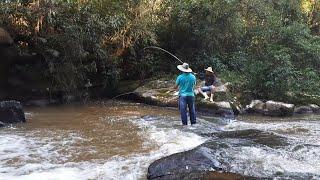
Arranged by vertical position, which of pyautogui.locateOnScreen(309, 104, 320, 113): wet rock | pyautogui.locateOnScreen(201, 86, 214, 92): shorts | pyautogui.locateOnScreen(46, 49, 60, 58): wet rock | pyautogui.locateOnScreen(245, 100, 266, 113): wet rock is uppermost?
pyautogui.locateOnScreen(46, 49, 60, 58): wet rock

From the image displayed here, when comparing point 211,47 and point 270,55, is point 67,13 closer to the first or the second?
point 211,47

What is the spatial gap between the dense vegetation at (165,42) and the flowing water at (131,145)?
281 centimetres

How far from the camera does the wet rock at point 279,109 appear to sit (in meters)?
15.8

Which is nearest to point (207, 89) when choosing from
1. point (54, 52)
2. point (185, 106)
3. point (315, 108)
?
point (185, 106)

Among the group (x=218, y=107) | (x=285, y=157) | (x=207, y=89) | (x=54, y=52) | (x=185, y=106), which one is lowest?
(x=285, y=157)

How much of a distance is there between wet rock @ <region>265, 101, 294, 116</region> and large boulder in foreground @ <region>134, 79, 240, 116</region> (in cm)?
114

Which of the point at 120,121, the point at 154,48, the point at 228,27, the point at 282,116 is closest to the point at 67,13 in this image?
the point at 154,48

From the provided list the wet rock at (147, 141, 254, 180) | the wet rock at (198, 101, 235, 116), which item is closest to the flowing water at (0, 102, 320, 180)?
the wet rock at (147, 141, 254, 180)

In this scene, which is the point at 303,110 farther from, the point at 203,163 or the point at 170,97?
the point at 203,163

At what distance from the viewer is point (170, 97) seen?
55.8 feet

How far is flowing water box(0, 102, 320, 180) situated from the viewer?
26.5ft

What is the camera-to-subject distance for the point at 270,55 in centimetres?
1800

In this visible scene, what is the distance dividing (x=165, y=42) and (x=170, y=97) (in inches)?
172

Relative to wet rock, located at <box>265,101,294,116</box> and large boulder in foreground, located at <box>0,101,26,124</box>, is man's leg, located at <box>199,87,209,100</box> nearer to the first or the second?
wet rock, located at <box>265,101,294,116</box>
